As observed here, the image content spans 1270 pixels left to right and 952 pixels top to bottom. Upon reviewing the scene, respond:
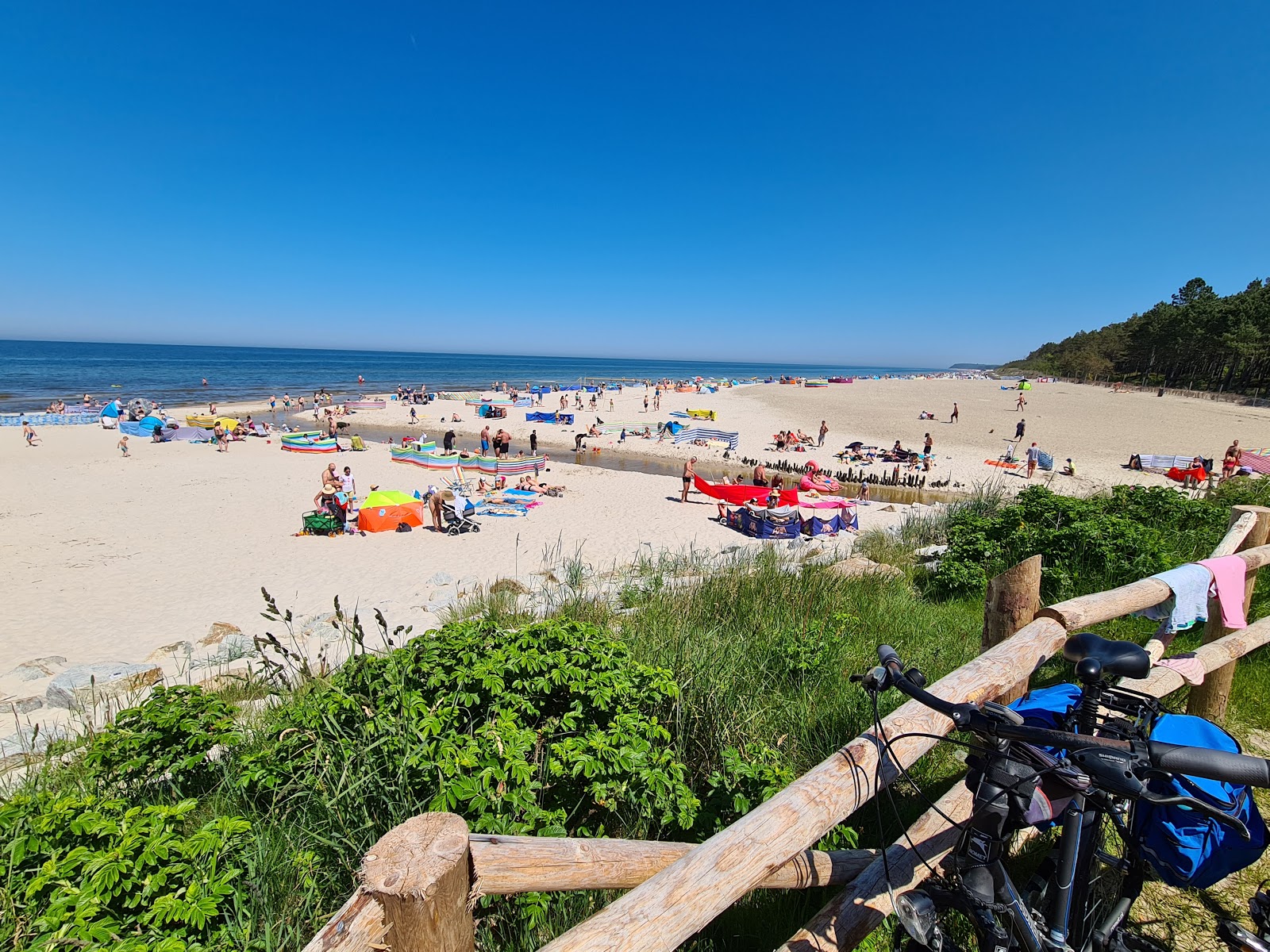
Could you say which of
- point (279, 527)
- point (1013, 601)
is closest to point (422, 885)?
point (1013, 601)

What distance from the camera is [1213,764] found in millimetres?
1211

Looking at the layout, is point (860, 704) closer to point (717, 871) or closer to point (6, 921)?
point (717, 871)

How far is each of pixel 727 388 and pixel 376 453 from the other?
46.6m

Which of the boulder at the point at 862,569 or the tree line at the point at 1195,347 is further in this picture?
the tree line at the point at 1195,347

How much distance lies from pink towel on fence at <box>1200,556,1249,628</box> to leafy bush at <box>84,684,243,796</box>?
5320mm

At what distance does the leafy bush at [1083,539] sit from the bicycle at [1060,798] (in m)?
4.93

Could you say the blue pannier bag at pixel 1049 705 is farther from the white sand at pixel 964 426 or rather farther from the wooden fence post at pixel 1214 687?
the white sand at pixel 964 426

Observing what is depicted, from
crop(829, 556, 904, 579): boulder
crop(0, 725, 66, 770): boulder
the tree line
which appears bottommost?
crop(0, 725, 66, 770): boulder

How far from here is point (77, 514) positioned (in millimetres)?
14359

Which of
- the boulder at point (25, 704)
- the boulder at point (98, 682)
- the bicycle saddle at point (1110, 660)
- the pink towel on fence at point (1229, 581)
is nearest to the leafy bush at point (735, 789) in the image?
the bicycle saddle at point (1110, 660)

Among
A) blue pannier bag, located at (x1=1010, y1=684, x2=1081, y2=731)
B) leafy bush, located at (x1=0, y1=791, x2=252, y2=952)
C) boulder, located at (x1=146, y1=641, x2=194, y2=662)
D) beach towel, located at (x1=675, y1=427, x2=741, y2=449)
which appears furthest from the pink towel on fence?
beach towel, located at (x1=675, y1=427, x2=741, y2=449)

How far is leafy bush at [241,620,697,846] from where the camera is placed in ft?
7.24

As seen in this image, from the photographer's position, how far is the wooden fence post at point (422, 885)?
1.17m

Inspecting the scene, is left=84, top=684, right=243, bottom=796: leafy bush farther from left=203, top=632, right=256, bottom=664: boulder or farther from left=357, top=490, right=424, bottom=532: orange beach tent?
left=357, top=490, right=424, bottom=532: orange beach tent
